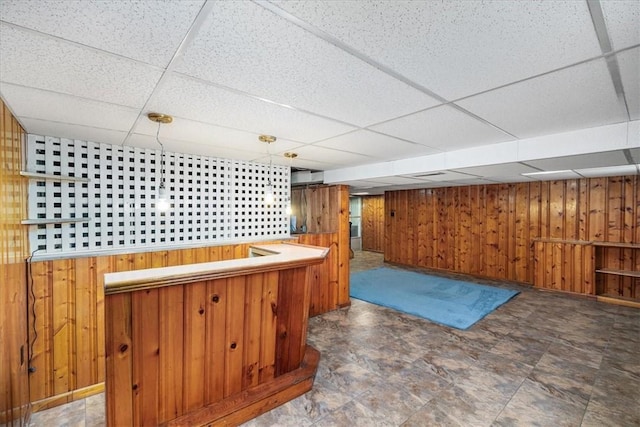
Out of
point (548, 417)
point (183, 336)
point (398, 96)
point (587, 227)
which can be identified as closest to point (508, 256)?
point (587, 227)

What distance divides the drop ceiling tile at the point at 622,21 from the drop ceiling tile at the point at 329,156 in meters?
2.13

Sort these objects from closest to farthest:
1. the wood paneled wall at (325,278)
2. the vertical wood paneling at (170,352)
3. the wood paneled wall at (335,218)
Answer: the vertical wood paneling at (170,352), the wood paneled wall at (325,278), the wood paneled wall at (335,218)

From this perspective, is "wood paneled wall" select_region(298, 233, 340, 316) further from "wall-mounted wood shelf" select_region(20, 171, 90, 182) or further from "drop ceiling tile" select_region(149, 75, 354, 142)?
"wall-mounted wood shelf" select_region(20, 171, 90, 182)

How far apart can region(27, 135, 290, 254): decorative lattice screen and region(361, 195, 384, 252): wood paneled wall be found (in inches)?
270

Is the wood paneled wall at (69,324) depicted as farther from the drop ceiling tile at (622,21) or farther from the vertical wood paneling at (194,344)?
the drop ceiling tile at (622,21)

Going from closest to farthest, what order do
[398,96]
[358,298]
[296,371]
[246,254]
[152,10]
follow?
1. [152,10]
2. [398,96]
3. [296,371]
4. [246,254]
5. [358,298]

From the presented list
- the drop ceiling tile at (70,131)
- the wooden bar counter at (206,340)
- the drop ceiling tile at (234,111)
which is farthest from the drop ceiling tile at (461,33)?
the drop ceiling tile at (70,131)

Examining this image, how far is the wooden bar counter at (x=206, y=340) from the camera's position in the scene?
5.54ft

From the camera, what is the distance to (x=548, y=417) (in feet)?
7.11

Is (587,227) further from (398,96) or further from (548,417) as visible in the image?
(398,96)

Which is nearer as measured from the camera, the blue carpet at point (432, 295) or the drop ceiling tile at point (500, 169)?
the drop ceiling tile at point (500, 169)

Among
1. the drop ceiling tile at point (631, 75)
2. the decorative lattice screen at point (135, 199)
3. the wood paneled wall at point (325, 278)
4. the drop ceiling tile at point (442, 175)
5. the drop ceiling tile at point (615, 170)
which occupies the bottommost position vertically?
the wood paneled wall at point (325, 278)

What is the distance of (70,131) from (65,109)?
26.3 inches

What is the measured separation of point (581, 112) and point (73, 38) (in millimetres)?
2847
